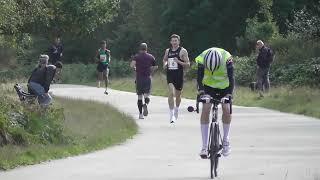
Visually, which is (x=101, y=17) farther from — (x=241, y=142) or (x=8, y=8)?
(x=241, y=142)

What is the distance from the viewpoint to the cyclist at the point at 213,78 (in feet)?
35.1

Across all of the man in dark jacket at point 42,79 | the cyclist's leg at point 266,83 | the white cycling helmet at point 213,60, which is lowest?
the cyclist's leg at point 266,83

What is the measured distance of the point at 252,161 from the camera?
12086mm

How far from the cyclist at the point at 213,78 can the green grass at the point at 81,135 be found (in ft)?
8.99

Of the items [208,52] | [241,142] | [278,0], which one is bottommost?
[241,142]

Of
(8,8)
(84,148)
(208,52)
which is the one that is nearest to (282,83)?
(8,8)

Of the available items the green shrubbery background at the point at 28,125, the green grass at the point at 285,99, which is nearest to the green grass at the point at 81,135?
the green shrubbery background at the point at 28,125

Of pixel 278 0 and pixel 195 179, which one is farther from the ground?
pixel 278 0

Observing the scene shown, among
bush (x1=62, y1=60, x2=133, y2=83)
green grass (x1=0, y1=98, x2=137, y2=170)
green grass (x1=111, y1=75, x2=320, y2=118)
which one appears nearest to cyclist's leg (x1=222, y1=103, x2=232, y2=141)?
green grass (x1=0, y1=98, x2=137, y2=170)

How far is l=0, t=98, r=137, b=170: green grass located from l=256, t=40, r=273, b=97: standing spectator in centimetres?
609

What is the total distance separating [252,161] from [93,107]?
9.31 meters

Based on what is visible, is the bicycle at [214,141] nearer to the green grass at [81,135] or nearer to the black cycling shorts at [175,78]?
the green grass at [81,135]

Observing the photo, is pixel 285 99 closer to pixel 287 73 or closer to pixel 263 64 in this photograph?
pixel 263 64

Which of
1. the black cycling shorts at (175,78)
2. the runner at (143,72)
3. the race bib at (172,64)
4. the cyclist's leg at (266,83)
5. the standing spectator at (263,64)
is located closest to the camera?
the race bib at (172,64)
